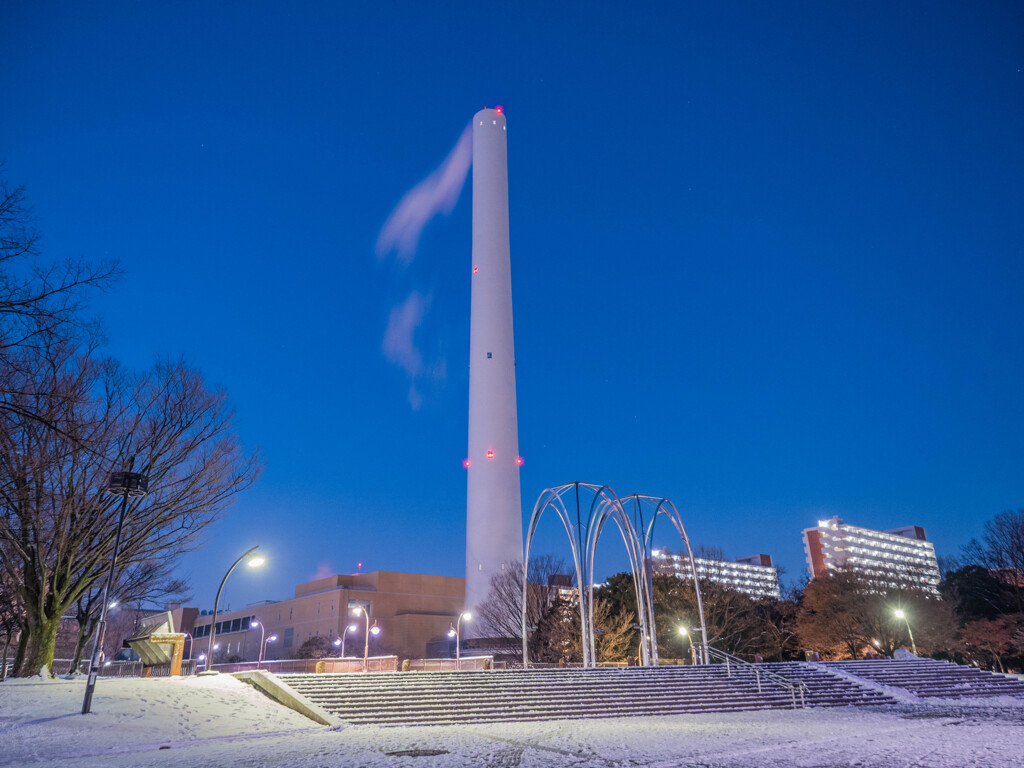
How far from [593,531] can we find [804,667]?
11.0 metres

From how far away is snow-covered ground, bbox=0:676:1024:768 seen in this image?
38.8ft

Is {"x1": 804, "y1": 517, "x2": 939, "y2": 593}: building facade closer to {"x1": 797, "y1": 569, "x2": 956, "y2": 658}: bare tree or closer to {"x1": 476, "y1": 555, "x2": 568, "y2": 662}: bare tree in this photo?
{"x1": 797, "y1": 569, "x2": 956, "y2": 658}: bare tree

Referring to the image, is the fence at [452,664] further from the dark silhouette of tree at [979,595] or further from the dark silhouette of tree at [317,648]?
the dark silhouette of tree at [979,595]

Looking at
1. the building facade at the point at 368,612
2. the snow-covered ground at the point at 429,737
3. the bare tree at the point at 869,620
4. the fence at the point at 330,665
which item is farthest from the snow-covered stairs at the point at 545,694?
the building facade at the point at 368,612

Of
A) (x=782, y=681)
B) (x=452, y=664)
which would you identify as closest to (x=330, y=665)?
(x=452, y=664)

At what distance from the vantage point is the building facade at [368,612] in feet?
242

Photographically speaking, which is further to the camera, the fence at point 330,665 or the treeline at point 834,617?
the treeline at point 834,617

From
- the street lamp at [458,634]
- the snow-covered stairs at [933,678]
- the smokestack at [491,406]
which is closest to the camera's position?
the snow-covered stairs at [933,678]

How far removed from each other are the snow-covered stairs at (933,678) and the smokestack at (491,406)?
3118cm

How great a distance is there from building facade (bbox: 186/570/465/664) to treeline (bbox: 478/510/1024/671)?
86.1 feet

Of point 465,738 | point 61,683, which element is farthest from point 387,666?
point 465,738

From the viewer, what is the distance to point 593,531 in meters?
33.5

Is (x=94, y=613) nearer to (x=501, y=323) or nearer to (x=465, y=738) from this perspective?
(x=465, y=738)

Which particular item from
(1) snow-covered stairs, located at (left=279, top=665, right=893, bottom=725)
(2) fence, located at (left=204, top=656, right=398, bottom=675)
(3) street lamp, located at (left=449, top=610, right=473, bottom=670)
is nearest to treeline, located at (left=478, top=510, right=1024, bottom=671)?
(3) street lamp, located at (left=449, top=610, right=473, bottom=670)
